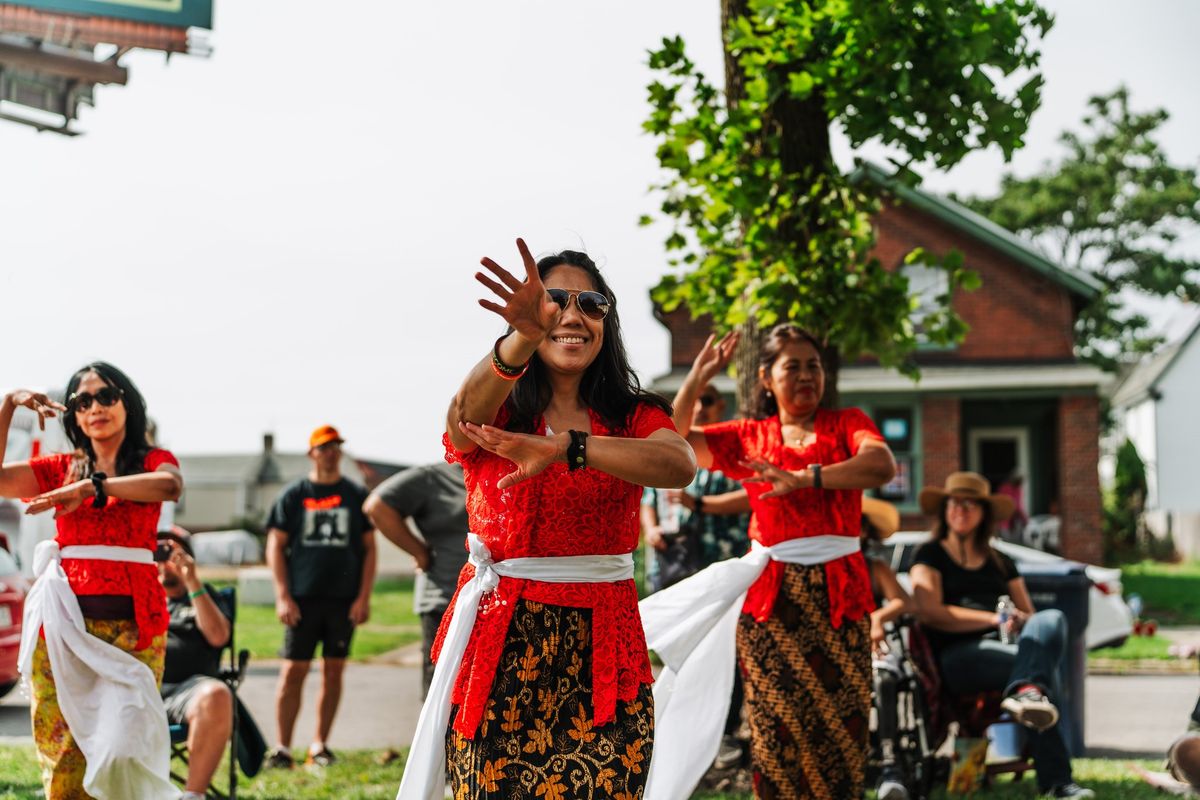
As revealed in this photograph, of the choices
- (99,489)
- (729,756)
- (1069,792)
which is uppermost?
(99,489)

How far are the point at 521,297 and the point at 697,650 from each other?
8.64 ft

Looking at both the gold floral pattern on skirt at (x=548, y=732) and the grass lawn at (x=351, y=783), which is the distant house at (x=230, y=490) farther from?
the gold floral pattern on skirt at (x=548, y=732)

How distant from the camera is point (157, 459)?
18.5 feet

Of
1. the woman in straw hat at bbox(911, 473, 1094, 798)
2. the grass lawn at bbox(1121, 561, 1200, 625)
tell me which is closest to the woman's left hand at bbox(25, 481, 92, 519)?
the woman in straw hat at bbox(911, 473, 1094, 798)

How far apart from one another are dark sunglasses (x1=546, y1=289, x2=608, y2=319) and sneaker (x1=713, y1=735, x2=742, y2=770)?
15.2 ft

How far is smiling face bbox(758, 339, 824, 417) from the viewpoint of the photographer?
5.63 meters

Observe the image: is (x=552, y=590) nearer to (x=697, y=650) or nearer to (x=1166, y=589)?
(x=697, y=650)

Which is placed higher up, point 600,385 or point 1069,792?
point 600,385

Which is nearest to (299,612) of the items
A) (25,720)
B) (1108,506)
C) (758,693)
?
(25,720)

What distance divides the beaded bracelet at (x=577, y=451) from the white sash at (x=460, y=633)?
35 centimetres

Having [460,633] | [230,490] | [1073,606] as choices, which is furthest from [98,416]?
[230,490]

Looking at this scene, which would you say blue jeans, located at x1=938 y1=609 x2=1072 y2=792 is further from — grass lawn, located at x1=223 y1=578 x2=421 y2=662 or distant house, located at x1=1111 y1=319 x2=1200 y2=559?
distant house, located at x1=1111 y1=319 x2=1200 y2=559

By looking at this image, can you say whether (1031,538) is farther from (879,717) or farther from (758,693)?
(758,693)

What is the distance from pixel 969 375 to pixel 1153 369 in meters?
25.1
